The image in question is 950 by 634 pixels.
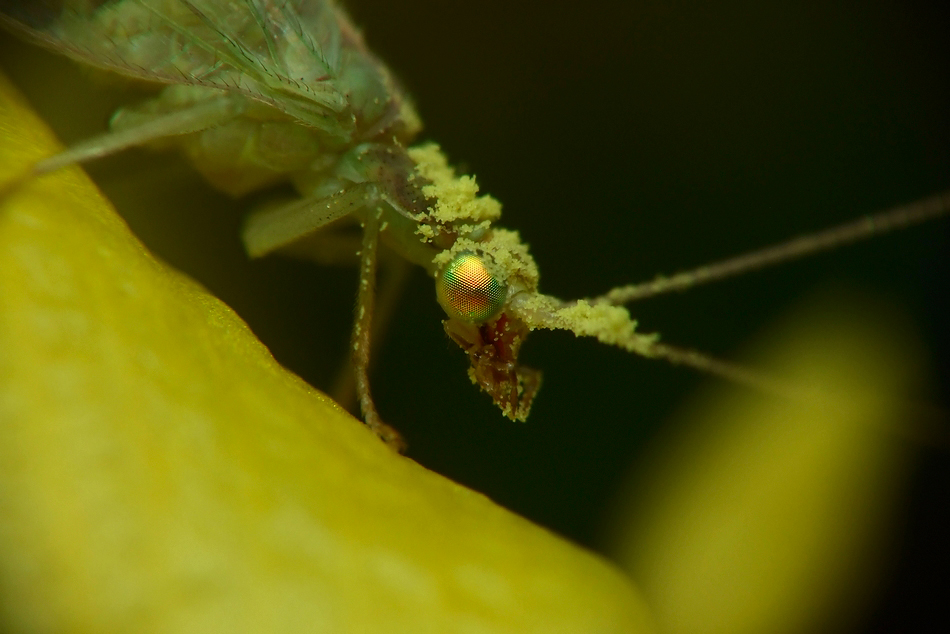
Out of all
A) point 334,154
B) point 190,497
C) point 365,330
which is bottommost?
point 190,497

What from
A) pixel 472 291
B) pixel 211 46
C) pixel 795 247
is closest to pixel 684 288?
pixel 795 247

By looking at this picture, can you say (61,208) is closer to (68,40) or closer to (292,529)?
(292,529)

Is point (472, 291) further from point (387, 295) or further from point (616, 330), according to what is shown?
point (387, 295)

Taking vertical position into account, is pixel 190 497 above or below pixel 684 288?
below

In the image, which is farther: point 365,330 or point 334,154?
point 334,154

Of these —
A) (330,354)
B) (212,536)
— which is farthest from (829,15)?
(212,536)

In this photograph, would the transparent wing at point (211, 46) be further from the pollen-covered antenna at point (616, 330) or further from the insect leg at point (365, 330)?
the pollen-covered antenna at point (616, 330)

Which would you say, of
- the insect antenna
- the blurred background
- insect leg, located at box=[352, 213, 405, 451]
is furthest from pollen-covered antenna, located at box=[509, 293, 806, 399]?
insect leg, located at box=[352, 213, 405, 451]
